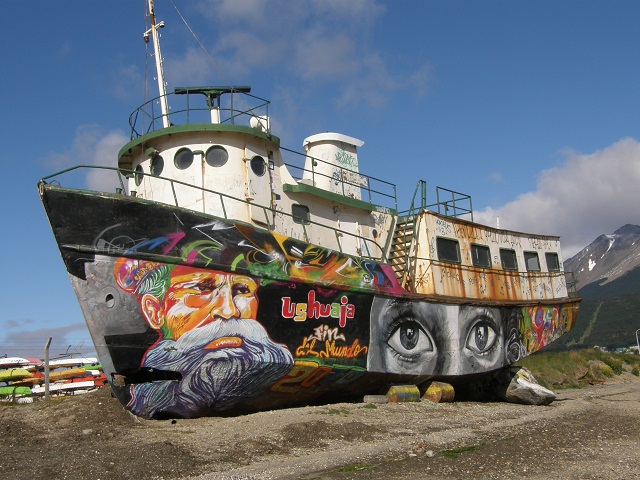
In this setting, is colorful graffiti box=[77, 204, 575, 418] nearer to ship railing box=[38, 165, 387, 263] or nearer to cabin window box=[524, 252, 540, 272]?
ship railing box=[38, 165, 387, 263]

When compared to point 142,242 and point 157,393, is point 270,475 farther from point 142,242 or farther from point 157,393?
point 142,242

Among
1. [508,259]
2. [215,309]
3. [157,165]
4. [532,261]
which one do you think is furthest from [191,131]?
[532,261]

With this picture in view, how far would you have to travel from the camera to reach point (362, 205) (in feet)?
53.2

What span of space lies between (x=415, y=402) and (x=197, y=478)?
7626mm

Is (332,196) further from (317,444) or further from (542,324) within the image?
(542,324)


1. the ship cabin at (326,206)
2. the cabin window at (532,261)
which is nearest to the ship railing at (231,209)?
the ship cabin at (326,206)

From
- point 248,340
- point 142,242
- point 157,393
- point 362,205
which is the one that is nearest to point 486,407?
point 362,205

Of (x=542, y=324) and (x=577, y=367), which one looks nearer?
(x=542, y=324)

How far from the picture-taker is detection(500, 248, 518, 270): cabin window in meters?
18.8

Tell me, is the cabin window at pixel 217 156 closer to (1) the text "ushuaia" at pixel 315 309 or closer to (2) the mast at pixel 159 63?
(2) the mast at pixel 159 63

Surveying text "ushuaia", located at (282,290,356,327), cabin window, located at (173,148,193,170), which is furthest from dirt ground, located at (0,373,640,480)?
cabin window, located at (173,148,193,170)

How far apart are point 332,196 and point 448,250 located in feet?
12.4

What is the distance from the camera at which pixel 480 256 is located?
18.0 meters

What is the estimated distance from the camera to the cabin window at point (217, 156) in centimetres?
1364
